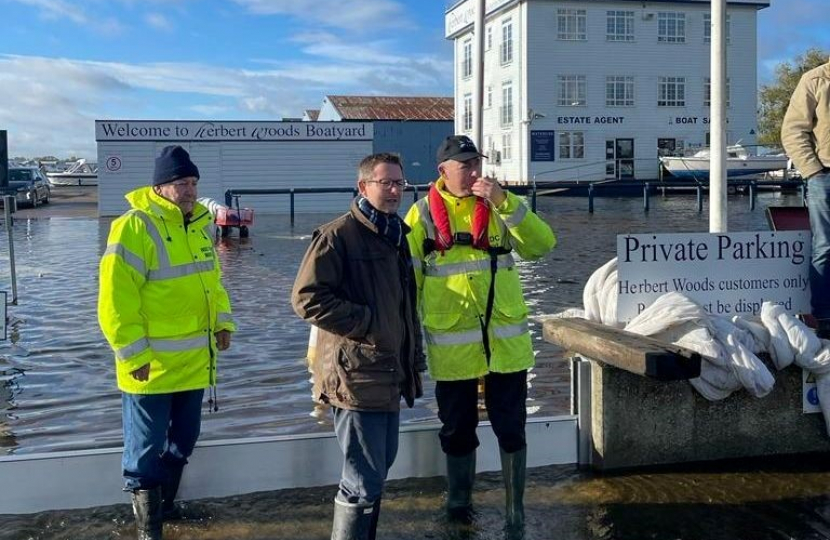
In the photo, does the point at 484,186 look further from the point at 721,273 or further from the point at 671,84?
the point at 671,84

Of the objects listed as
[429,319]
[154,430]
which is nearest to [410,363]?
[429,319]

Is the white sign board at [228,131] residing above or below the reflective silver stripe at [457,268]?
above

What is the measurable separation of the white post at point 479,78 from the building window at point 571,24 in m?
40.5

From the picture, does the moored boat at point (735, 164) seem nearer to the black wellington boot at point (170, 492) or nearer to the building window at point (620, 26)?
the building window at point (620, 26)

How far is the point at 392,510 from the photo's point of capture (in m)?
5.22

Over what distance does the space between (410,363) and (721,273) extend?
2858 millimetres

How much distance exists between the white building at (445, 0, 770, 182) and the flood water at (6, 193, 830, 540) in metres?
36.3

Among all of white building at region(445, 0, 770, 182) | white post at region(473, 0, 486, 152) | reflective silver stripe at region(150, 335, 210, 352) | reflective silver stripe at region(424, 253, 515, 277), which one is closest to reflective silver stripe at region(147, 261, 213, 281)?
reflective silver stripe at region(150, 335, 210, 352)

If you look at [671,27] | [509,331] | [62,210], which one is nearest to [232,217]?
[509,331]

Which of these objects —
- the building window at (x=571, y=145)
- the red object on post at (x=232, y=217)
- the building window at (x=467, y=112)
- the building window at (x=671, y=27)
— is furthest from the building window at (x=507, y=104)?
the red object on post at (x=232, y=217)

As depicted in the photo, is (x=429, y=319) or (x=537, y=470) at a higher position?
(x=429, y=319)

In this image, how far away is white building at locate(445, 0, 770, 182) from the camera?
48.6 meters

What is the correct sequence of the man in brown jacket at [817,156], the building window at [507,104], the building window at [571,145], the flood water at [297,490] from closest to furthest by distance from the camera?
1. the flood water at [297,490]
2. the man in brown jacket at [817,156]
3. the building window at [571,145]
4. the building window at [507,104]

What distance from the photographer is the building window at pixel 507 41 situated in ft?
164
